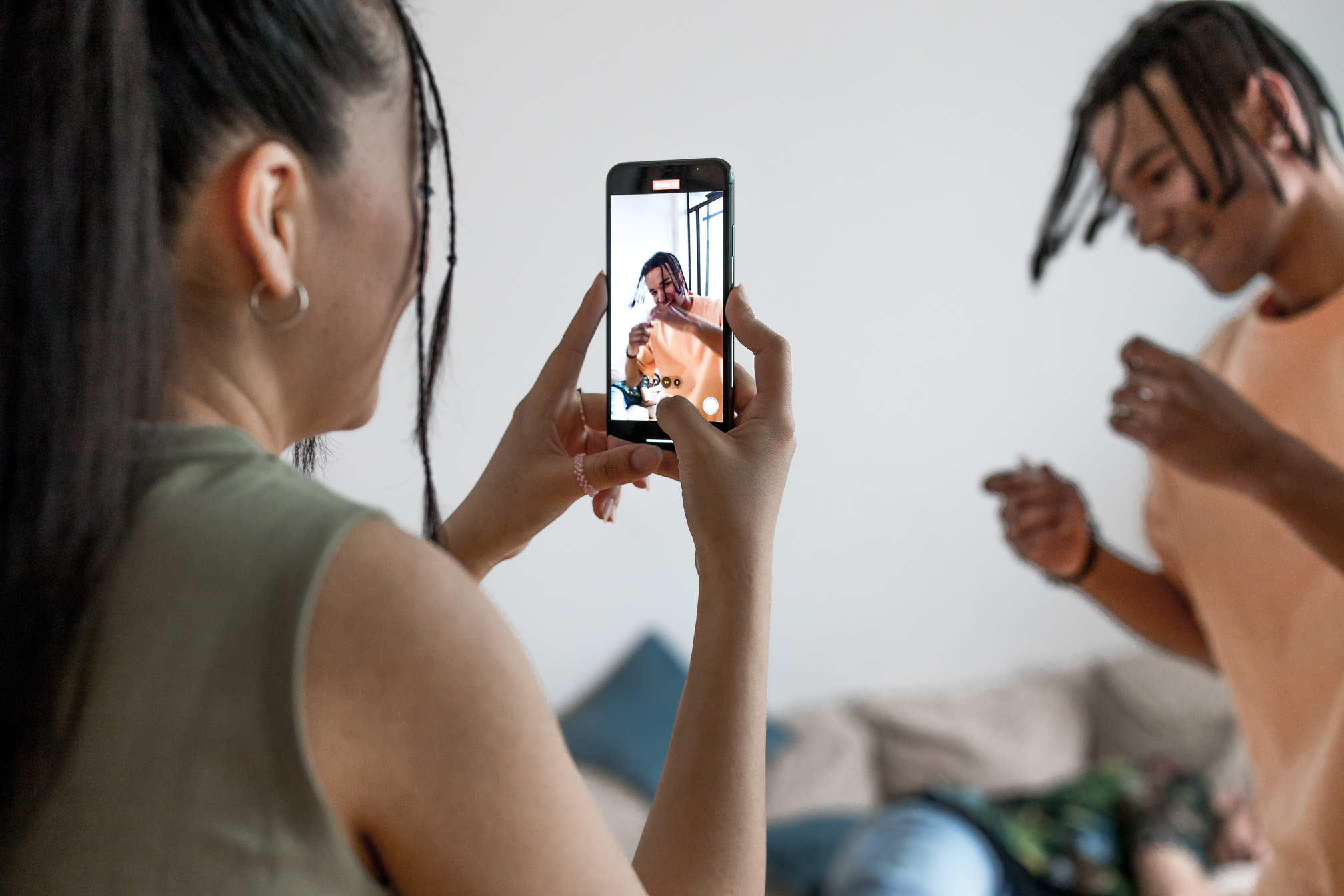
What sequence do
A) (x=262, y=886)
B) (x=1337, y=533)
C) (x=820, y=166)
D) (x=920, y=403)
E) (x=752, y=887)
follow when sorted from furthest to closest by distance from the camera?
(x=920, y=403)
(x=820, y=166)
(x=1337, y=533)
(x=752, y=887)
(x=262, y=886)

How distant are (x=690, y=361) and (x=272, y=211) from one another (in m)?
0.31

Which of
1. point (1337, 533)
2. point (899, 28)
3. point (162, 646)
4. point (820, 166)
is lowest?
point (1337, 533)

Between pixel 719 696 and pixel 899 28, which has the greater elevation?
pixel 899 28

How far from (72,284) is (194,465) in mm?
76

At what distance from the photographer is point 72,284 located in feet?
1.19

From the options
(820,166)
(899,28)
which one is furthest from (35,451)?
(899,28)

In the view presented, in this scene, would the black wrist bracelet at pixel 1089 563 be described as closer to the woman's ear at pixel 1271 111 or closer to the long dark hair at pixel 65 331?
the woman's ear at pixel 1271 111

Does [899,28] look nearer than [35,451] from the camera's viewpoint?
No

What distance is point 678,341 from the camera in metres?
0.67

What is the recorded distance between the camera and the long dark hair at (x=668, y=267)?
2.14ft

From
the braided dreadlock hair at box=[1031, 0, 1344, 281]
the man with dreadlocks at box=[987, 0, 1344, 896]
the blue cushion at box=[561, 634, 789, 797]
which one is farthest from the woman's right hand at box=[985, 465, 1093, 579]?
the blue cushion at box=[561, 634, 789, 797]

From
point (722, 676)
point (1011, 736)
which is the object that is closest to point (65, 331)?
point (722, 676)

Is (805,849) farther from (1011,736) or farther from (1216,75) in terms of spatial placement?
(1216,75)

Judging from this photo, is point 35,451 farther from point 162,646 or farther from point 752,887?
point 752,887
